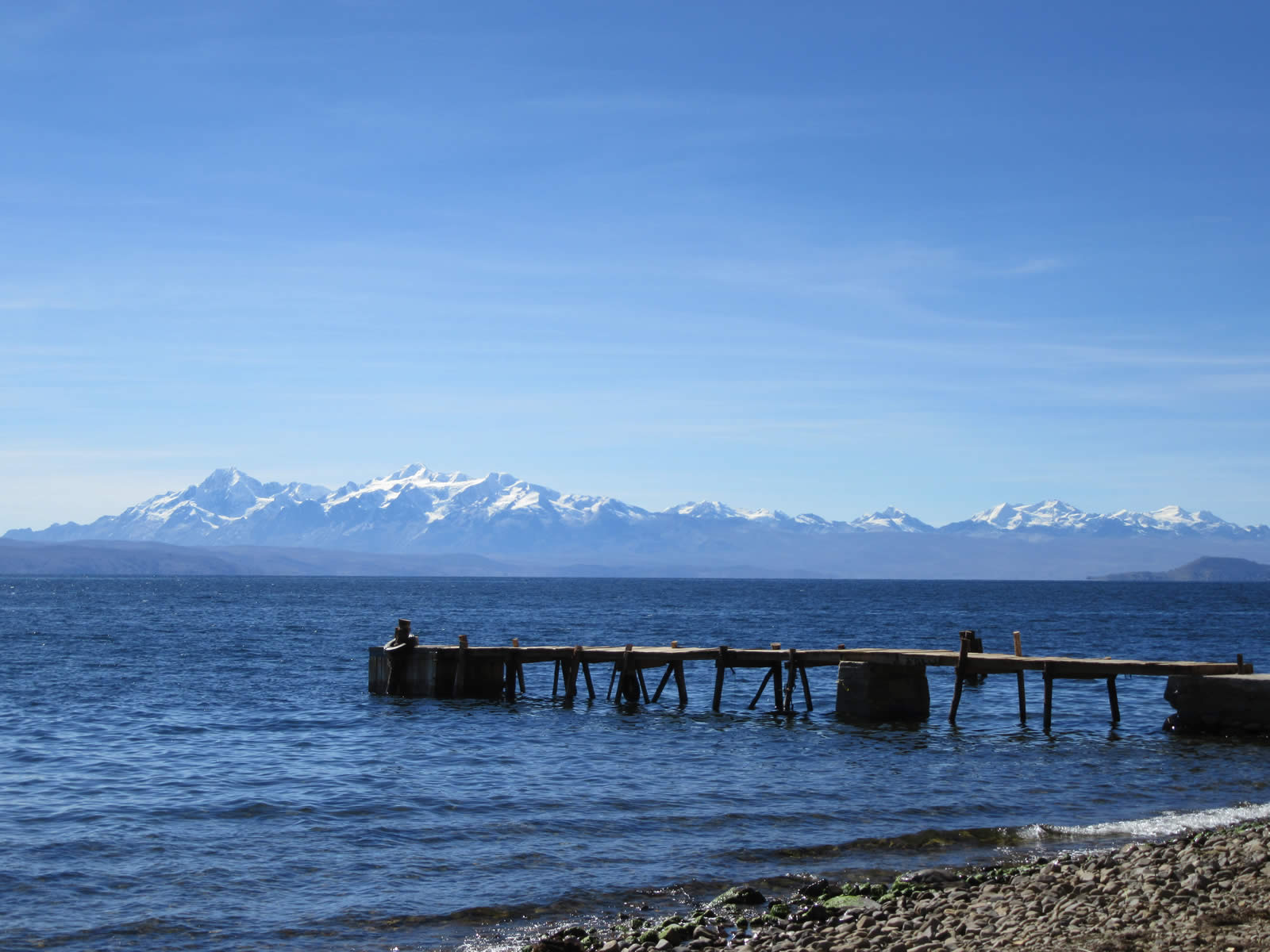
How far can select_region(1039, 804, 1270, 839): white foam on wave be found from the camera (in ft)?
66.2

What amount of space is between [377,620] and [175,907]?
9395 cm

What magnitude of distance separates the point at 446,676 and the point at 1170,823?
80.3 feet

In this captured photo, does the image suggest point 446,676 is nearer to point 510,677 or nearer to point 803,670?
point 510,677

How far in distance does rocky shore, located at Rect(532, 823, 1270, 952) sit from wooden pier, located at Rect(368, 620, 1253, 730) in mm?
14776

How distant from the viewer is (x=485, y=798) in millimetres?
23531

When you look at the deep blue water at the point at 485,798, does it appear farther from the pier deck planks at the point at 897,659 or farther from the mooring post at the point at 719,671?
the pier deck planks at the point at 897,659

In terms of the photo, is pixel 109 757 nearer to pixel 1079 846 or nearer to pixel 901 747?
pixel 901 747

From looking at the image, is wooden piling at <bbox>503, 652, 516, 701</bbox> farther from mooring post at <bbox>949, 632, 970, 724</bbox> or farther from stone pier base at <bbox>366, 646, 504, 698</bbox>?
mooring post at <bbox>949, 632, 970, 724</bbox>

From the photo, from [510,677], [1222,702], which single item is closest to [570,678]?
[510,677]

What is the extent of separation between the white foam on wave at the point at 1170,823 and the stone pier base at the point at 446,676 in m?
22.4

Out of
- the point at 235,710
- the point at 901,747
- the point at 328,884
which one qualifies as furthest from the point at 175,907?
the point at 235,710

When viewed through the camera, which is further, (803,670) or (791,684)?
(803,670)

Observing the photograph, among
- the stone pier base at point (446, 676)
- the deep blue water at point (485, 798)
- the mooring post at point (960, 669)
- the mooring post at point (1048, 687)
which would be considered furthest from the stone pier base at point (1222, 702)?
the stone pier base at point (446, 676)

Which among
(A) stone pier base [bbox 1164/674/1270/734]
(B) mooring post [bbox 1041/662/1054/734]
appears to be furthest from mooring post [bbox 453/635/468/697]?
(A) stone pier base [bbox 1164/674/1270/734]
